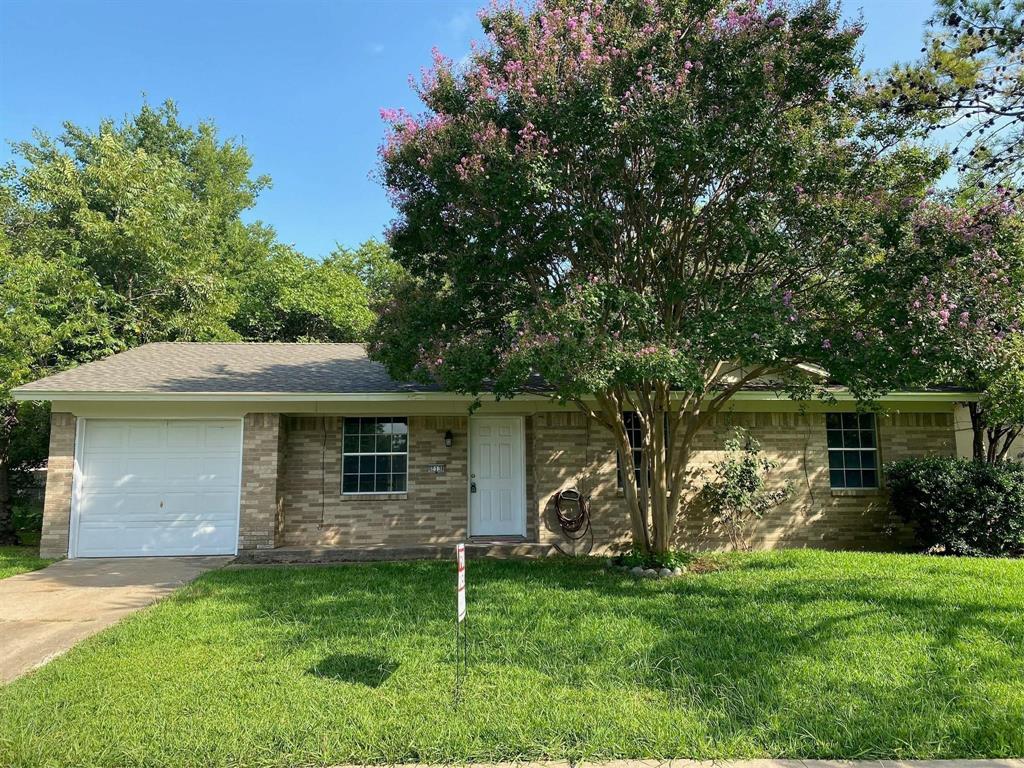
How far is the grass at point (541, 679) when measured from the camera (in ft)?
13.1

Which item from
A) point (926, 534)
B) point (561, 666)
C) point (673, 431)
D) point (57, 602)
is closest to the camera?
point (561, 666)

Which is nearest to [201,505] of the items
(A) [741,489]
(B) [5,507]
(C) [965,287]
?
(B) [5,507]

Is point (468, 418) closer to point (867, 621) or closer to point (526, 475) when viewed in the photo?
point (526, 475)

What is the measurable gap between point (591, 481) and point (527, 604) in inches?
179

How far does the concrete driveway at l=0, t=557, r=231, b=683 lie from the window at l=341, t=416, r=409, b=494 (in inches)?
93.9

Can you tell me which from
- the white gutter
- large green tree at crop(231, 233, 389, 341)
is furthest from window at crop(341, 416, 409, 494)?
large green tree at crop(231, 233, 389, 341)

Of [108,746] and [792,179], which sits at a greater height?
[792,179]

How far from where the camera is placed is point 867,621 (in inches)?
246

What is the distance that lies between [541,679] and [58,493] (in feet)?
30.5

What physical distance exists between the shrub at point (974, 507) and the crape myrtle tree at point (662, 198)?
3.92 metres

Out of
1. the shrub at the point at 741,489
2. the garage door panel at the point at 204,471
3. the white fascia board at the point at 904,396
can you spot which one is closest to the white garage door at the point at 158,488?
the garage door panel at the point at 204,471

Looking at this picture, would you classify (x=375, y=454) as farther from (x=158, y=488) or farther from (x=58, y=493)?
(x=58, y=493)

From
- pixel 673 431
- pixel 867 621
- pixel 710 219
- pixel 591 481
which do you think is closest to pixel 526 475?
pixel 591 481

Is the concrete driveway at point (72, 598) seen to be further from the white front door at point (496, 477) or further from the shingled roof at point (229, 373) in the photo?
the white front door at point (496, 477)
